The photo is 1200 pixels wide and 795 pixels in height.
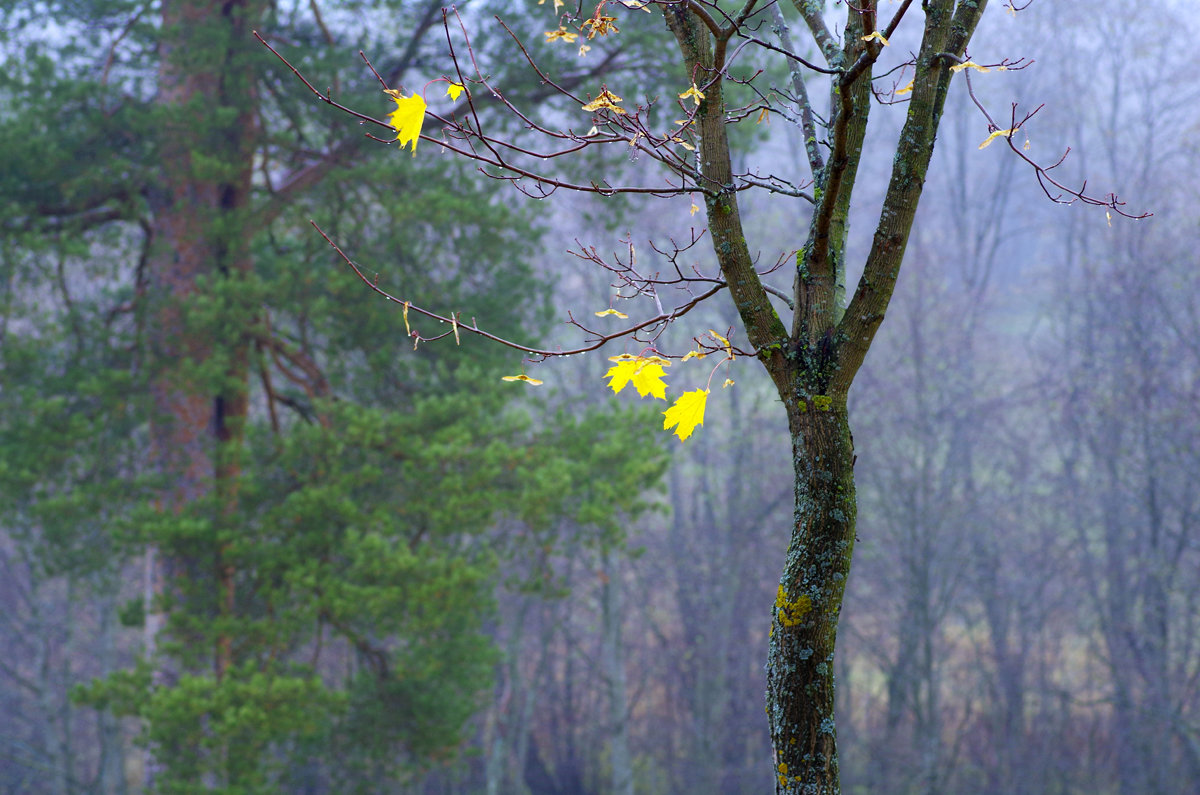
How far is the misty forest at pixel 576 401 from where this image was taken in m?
1.91

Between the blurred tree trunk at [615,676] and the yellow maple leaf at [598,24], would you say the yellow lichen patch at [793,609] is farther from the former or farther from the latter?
the blurred tree trunk at [615,676]

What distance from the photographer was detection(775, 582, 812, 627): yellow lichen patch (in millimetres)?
1833

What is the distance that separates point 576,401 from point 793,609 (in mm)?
7085

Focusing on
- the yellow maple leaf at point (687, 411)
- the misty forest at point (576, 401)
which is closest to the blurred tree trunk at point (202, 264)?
the misty forest at point (576, 401)

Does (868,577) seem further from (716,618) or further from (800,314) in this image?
(800,314)

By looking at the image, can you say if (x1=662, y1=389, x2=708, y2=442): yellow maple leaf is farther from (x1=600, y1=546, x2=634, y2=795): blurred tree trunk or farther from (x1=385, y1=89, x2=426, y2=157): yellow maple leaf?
(x1=600, y1=546, x2=634, y2=795): blurred tree trunk

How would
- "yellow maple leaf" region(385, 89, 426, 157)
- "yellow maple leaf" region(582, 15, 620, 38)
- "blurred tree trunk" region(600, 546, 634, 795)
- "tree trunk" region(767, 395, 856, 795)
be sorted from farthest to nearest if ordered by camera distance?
1. "blurred tree trunk" region(600, 546, 634, 795)
2. "tree trunk" region(767, 395, 856, 795)
3. "yellow maple leaf" region(582, 15, 620, 38)
4. "yellow maple leaf" region(385, 89, 426, 157)

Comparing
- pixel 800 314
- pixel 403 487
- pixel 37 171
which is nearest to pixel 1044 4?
pixel 403 487

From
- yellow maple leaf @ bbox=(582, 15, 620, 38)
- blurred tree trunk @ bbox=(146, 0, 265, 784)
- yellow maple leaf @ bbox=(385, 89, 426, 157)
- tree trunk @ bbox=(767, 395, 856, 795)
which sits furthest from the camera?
blurred tree trunk @ bbox=(146, 0, 265, 784)

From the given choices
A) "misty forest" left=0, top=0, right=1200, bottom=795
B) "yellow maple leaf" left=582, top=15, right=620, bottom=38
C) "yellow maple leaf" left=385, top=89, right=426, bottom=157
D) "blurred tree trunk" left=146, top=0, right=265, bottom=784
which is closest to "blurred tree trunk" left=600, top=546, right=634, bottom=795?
"misty forest" left=0, top=0, right=1200, bottom=795

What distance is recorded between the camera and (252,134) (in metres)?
6.65

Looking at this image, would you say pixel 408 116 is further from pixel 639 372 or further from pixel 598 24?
pixel 639 372

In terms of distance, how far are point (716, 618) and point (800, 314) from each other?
36.6 feet

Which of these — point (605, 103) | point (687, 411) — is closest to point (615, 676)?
point (687, 411)
